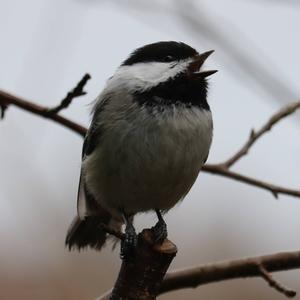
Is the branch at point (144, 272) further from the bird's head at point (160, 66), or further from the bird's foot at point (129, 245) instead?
the bird's head at point (160, 66)

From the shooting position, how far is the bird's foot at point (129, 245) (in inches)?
99.8

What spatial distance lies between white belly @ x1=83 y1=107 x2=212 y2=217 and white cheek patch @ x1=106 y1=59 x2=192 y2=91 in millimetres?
173

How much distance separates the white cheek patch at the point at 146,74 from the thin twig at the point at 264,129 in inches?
16.9

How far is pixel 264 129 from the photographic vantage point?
338 centimetres

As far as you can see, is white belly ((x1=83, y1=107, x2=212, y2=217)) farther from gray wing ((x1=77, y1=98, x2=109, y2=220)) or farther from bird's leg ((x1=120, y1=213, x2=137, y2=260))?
bird's leg ((x1=120, y1=213, x2=137, y2=260))

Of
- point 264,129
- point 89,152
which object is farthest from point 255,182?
point 89,152

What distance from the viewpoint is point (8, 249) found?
842 cm

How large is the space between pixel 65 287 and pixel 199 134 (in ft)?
13.2

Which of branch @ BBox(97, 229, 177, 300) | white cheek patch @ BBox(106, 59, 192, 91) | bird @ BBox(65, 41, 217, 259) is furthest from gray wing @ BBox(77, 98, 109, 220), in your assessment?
branch @ BBox(97, 229, 177, 300)

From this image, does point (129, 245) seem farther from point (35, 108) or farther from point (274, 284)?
point (35, 108)

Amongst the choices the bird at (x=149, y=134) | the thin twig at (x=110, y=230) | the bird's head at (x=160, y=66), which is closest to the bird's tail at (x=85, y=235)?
the bird at (x=149, y=134)

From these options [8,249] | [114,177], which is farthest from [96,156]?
[8,249]

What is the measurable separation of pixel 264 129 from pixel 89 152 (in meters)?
0.80

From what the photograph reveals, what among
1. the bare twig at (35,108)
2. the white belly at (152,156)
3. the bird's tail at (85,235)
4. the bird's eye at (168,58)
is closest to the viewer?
the bare twig at (35,108)
